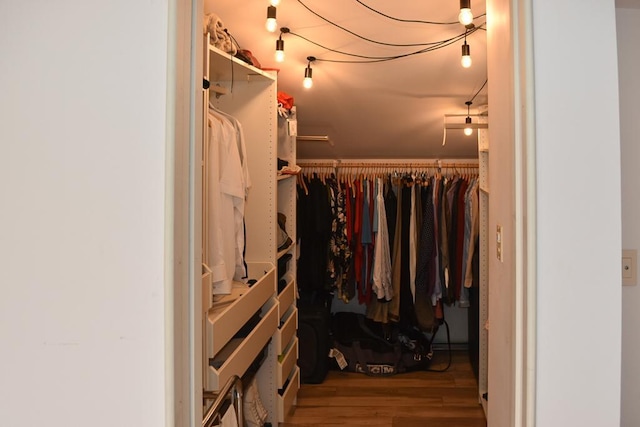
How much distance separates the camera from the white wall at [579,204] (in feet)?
3.16

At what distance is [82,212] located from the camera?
39.2 inches

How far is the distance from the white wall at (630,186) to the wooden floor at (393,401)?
1.55 metres

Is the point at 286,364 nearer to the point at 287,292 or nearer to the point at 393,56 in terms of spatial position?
the point at 287,292

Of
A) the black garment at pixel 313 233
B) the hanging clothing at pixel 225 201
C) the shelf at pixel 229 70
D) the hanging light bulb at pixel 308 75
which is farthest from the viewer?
the black garment at pixel 313 233

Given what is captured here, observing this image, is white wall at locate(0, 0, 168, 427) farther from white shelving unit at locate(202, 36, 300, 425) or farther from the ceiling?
the ceiling

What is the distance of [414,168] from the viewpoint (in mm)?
3590

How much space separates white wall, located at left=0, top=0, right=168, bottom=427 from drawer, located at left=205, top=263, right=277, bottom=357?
1.60 feet

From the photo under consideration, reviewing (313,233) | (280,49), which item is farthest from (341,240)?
(280,49)

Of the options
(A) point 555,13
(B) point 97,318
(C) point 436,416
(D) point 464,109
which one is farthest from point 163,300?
(D) point 464,109

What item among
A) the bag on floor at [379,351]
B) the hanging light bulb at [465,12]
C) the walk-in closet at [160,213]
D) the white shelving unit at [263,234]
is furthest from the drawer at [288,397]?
the hanging light bulb at [465,12]

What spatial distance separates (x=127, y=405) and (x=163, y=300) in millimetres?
248

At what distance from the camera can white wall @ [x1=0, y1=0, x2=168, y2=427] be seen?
985 mm

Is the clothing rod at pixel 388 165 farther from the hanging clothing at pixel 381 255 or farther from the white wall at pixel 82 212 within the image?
the white wall at pixel 82 212

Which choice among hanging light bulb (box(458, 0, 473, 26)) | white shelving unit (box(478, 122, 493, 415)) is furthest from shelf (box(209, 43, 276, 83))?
white shelving unit (box(478, 122, 493, 415))
